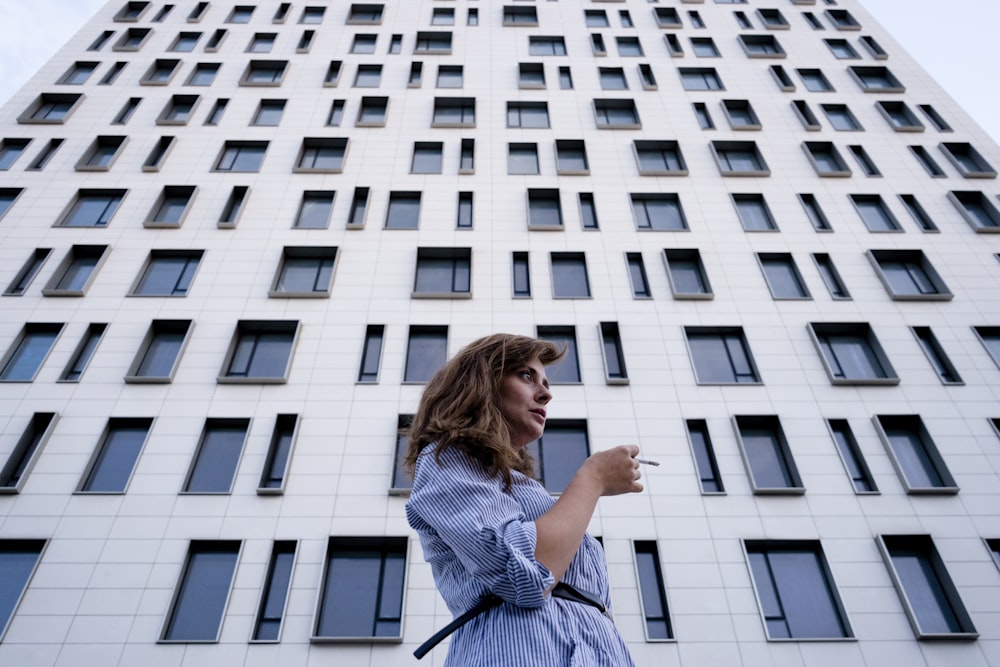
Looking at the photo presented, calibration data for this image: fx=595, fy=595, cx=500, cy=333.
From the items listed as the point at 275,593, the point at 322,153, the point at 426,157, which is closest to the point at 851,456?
the point at 275,593

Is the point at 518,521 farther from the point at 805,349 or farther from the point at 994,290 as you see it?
the point at 994,290

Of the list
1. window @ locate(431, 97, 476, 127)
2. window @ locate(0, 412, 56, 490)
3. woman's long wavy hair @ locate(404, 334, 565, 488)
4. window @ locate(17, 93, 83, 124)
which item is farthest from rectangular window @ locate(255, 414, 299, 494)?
window @ locate(17, 93, 83, 124)

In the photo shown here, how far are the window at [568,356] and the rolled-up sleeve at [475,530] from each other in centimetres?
1220

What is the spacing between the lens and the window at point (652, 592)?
39.0 feet

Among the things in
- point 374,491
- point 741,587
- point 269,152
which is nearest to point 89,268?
point 269,152

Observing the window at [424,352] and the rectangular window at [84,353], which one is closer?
the rectangular window at [84,353]

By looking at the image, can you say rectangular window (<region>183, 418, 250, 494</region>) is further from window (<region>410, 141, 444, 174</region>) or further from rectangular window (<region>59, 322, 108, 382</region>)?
window (<region>410, 141, 444, 174</region>)

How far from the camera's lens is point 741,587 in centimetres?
1226

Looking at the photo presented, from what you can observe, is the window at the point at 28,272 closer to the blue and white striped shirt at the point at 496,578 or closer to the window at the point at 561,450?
the window at the point at 561,450

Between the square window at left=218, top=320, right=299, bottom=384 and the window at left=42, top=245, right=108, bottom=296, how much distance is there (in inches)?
189

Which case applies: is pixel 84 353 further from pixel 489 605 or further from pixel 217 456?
pixel 489 605

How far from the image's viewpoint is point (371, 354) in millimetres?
15969

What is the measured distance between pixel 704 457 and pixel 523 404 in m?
12.5

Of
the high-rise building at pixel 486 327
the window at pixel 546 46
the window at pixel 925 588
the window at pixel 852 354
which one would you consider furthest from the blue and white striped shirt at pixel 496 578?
the window at pixel 546 46
